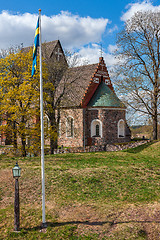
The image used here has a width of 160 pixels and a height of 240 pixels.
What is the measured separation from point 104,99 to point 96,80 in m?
3.52

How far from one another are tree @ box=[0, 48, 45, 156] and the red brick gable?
36.2 feet

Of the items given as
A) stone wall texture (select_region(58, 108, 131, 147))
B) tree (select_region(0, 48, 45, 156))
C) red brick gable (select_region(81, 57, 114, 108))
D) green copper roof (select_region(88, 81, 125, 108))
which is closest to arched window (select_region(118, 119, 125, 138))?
stone wall texture (select_region(58, 108, 131, 147))

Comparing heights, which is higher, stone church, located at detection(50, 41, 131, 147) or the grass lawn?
stone church, located at detection(50, 41, 131, 147)

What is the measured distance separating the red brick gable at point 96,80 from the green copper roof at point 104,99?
607mm

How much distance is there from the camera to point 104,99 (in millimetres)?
31938

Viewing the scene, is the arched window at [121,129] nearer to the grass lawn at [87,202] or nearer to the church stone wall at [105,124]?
the church stone wall at [105,124]

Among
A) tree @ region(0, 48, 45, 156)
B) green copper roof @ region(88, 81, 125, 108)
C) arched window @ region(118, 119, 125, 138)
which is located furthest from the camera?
arched window @ region(118, 119, 125, 138)

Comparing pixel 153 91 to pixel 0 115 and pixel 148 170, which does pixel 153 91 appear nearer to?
pixel 148 170

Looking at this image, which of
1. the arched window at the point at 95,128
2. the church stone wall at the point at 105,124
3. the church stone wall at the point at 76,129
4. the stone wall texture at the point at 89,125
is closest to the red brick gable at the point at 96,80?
the church stone wall at the point at 76,129

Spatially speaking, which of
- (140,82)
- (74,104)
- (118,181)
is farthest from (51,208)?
(74,104)

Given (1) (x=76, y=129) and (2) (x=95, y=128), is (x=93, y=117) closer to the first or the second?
(2) (x=95, y=128)

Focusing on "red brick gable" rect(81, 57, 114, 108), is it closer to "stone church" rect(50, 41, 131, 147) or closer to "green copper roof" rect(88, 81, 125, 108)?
"stone church" rect(50, 41, 131, 147)

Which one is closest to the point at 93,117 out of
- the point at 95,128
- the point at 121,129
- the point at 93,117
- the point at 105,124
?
the point at 93,117

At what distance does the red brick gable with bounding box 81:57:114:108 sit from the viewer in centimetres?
3234
